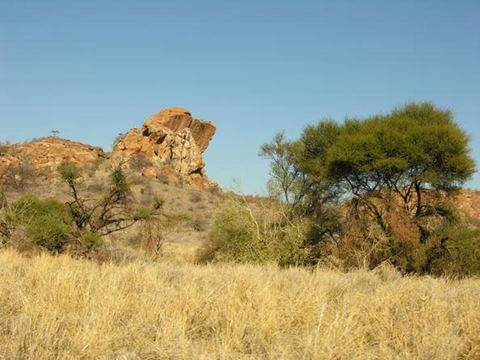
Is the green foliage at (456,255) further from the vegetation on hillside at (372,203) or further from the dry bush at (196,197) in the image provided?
the dry bush at (196,197)

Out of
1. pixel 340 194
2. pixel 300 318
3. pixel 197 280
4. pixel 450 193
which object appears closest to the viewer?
pixel 300 318

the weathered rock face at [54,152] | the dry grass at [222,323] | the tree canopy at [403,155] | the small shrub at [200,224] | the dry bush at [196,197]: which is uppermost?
the weathered rock face at [54,152]

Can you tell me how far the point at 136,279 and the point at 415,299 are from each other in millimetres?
4254

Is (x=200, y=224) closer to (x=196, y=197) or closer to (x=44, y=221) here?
(x=196, y=197)

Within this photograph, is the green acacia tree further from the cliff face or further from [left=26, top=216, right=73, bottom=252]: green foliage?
the cliff face

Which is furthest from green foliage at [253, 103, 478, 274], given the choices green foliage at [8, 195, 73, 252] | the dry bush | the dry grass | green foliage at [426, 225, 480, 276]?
the dry bush

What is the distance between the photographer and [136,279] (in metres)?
7.75

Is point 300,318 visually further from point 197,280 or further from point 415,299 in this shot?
point 197,280

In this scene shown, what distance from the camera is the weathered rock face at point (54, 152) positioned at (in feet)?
184

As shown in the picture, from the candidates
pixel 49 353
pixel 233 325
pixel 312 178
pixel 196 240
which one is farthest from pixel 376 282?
pixel 196 240

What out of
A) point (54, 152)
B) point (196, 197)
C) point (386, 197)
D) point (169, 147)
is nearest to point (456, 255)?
point (386, 197)

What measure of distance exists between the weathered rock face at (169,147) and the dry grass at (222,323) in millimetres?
52269

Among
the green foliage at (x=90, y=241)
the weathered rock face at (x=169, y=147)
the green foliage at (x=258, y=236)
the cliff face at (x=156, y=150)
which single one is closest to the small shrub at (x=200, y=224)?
the green foliage at (x=258, y=236)

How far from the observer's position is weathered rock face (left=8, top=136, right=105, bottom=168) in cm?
5606
